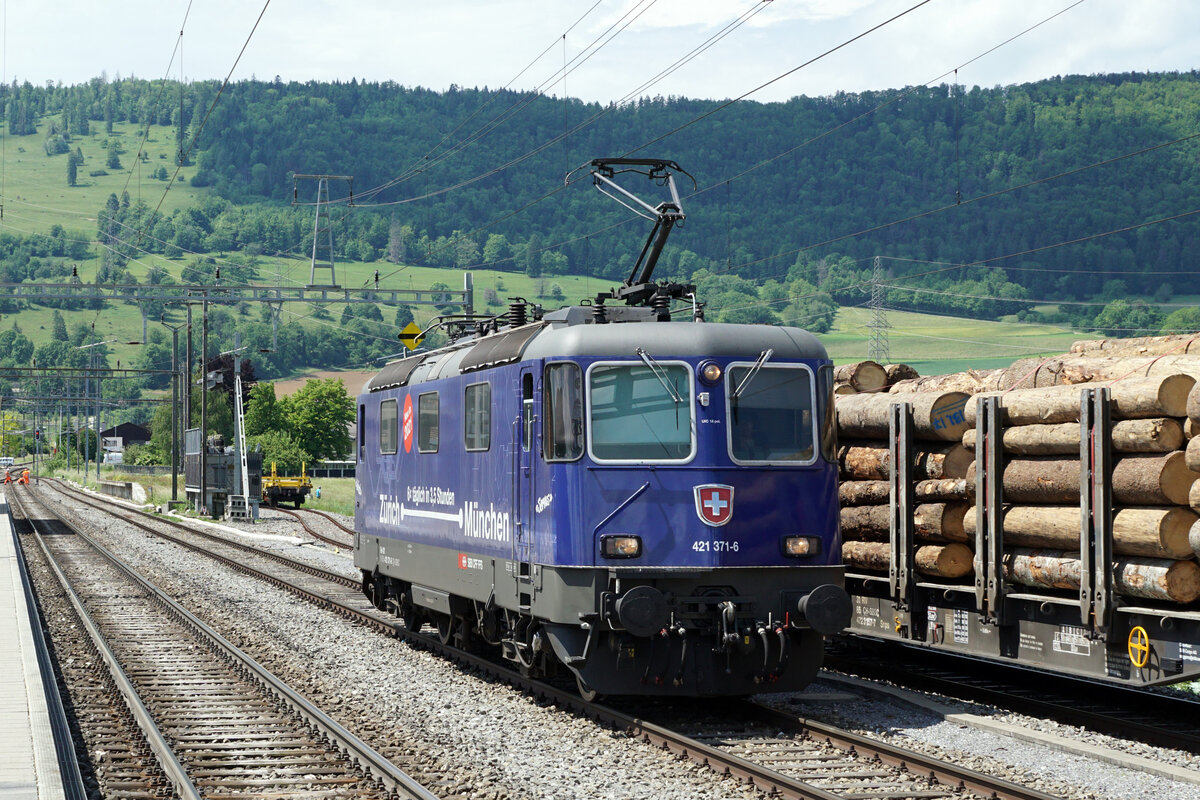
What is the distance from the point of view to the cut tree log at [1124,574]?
982 centimetres

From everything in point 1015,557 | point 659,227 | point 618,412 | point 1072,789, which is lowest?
point 1072,789

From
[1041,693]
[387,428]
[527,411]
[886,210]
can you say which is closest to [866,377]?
[1041,693]

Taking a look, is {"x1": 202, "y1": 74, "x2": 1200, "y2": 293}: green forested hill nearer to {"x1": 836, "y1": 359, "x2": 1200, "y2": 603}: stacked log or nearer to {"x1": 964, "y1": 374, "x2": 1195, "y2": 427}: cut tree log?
{"x1": 836, "y1": 359, "x2": 1200, "y2": 603}: stacked log

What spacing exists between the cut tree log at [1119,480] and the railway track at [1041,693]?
1.77 m

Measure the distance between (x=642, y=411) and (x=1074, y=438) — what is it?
3.44 metres

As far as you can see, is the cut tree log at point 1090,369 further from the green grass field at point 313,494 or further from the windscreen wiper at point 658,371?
the green grass field at point 313,494

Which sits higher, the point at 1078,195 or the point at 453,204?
the point at 453,204

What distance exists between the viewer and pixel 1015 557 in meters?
11.6

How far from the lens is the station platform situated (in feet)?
28.5

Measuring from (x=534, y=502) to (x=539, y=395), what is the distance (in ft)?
3.05

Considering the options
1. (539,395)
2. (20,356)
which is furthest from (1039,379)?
(20,356)

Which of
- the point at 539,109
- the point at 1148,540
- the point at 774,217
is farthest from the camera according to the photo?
the point at 539,109

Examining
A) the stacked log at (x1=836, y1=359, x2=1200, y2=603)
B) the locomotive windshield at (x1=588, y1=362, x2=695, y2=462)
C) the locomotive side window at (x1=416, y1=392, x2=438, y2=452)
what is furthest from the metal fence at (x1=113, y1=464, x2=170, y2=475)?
the locomotive windshield at (x1=588, y1=362, x2=695, y2=462)

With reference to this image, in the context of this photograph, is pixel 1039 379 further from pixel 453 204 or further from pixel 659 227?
pixel 453 204
